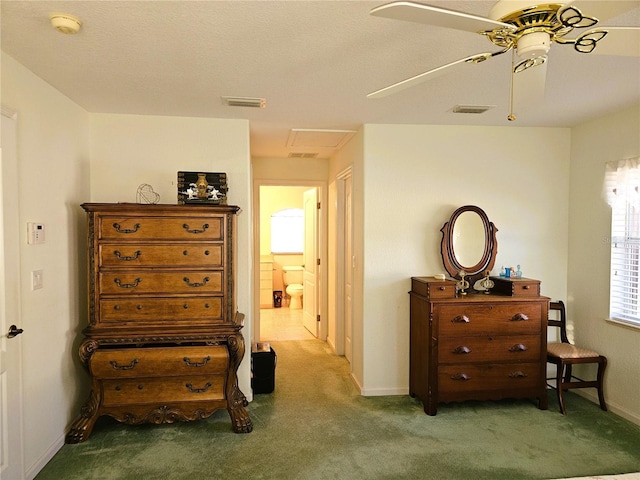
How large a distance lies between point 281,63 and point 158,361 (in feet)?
7.13

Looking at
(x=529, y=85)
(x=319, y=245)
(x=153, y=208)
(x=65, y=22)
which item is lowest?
(x=319, y=245)

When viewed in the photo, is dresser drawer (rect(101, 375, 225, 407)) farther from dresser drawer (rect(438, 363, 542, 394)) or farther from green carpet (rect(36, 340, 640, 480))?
dresser drawer (rect(438, 363, 542, 394))

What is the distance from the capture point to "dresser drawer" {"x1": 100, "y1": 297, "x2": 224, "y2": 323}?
9.84ft

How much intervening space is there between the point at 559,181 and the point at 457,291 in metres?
1.54

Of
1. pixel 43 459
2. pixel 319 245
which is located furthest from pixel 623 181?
pixel 43 459

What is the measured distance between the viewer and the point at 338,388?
3990 millimetres

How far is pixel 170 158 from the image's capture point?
11.8 feet

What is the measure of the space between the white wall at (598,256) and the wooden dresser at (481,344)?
0.55 m

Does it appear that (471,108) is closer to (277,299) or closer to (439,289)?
(439,289)

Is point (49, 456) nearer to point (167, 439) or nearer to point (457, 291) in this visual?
point (167, 439)

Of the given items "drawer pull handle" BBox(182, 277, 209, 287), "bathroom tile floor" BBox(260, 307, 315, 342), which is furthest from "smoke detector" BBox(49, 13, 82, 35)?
"bathroom tile floor" BBox(260, 307, 315, 342)

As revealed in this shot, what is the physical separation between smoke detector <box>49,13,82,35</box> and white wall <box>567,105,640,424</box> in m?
3.82

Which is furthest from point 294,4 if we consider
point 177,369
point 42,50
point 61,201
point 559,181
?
point 559,181

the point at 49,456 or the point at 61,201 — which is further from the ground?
the point at 61,201
